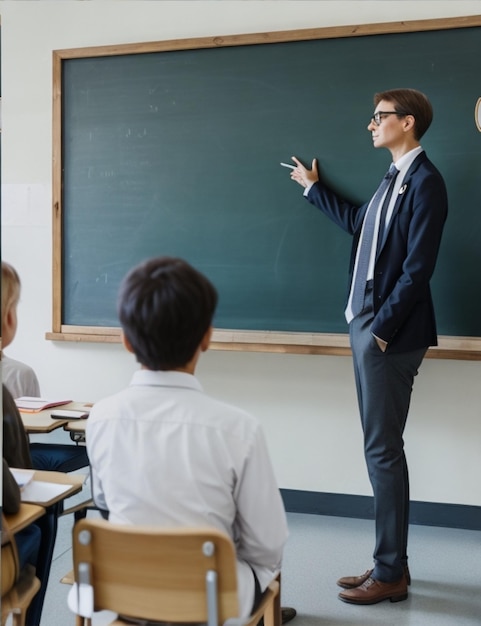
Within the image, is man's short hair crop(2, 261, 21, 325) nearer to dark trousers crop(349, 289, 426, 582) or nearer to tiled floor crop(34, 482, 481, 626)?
tiled floor crop(34, 482, 481, 626)

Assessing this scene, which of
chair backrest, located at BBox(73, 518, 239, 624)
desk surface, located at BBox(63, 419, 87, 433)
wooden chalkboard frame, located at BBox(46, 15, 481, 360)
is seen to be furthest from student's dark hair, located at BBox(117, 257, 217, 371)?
wooden chalkboard frame, located at BBox(46, 15, 481, 360)

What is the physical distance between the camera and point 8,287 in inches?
50.8

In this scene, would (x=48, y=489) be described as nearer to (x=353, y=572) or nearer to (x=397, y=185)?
(x=353, y=572)

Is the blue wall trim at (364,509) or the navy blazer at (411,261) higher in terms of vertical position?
the navy blazer at (411,261)

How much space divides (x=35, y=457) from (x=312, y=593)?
103 centimetres

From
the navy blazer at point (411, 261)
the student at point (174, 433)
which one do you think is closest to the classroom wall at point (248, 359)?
the navy blazer at point (411, 261)

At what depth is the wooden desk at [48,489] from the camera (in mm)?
1394

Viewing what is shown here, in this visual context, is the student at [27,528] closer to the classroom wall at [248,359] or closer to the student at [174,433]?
the student at [174,433]

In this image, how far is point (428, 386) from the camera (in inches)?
107

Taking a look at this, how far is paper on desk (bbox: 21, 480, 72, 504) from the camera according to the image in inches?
54.9

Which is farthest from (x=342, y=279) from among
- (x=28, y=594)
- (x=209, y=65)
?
(x=28, y=594)

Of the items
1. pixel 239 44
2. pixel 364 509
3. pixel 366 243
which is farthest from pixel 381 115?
pixel 364 509

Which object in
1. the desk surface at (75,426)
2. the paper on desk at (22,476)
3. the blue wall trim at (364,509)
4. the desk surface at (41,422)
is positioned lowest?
the blue wall trim at (364,509)

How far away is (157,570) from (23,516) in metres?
0.30
